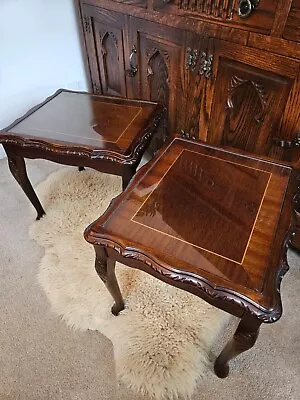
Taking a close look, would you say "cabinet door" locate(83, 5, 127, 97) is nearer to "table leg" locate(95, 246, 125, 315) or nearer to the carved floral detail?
the carved floral detail

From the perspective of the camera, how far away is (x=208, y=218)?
0.84 meters

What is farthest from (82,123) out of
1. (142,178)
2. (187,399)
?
(187,399)

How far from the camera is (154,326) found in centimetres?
112

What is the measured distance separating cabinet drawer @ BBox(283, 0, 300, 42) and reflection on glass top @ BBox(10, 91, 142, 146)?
1.87ft

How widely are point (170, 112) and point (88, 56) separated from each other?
634 millimetres

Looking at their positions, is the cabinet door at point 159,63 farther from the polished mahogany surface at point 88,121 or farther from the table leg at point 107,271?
the table leg at point 107,271

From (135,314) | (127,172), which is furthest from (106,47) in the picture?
(135,314)

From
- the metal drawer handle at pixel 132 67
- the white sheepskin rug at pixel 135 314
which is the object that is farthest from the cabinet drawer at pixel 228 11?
the white sheepskin rug at pixel 135 314

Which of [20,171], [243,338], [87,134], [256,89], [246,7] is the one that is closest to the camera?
[243,338]

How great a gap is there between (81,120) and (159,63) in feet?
1.38

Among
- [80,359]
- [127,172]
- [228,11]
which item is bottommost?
[80,359]

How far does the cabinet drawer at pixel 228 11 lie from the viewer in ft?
2.98

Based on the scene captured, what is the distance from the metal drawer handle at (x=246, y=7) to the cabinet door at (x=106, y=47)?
1.95ft

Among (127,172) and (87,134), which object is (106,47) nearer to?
(87,134)
